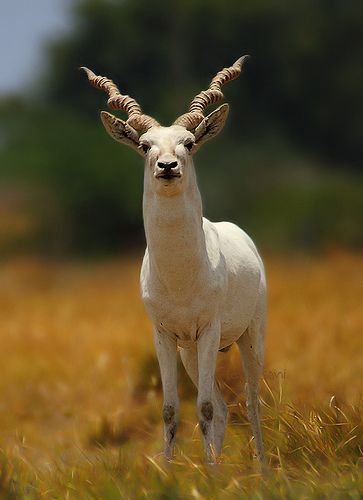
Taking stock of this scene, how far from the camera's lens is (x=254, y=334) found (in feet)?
22.9

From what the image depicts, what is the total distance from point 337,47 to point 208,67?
4.27 metres

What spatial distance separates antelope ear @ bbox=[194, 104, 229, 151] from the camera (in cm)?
610

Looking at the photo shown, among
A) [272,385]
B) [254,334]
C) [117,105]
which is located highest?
[117,105]

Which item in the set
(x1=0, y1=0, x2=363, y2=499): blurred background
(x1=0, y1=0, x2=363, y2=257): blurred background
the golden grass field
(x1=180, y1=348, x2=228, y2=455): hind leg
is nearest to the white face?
(x1=180, y1=348, x2=228, y2=455): hind leg

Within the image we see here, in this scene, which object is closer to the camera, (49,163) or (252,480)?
(252,480)

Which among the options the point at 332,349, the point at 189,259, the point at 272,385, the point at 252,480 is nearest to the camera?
the point at 252,480

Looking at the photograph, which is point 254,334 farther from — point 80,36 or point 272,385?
point 80,36

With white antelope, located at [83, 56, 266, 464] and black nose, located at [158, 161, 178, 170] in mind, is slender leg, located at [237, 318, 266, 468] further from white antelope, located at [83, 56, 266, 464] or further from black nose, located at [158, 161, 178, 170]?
black nose, located at [158, 161, 178, 170]

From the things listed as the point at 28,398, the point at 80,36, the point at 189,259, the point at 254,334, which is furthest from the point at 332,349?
the point at 80,36

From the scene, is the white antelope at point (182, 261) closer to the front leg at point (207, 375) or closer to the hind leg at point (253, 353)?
the front leg at point (207, 375)

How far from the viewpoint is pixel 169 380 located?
6.25 m

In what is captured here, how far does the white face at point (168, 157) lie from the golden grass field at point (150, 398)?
4.88ft

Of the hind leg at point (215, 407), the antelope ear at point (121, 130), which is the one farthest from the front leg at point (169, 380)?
the antelope ear at point (121, 130)

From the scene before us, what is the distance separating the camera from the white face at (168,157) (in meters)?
5.62
